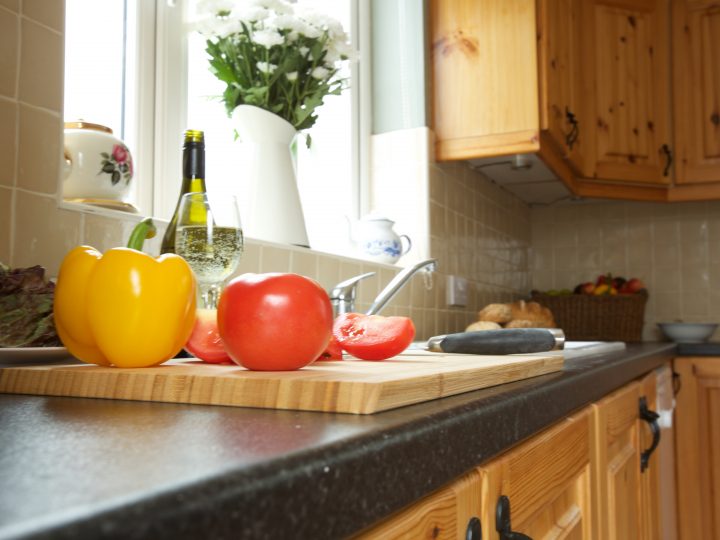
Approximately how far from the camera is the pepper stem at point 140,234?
0.80 meters

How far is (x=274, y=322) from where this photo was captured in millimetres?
581

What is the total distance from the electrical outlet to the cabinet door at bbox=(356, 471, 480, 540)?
1.62 meters

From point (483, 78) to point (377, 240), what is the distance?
0.59 metres

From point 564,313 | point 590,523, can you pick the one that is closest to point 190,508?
point 590,523

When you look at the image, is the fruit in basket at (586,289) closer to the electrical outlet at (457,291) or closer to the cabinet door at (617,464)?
the electrical outlet at (457,291)

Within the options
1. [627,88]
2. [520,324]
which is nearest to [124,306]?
[520,324]

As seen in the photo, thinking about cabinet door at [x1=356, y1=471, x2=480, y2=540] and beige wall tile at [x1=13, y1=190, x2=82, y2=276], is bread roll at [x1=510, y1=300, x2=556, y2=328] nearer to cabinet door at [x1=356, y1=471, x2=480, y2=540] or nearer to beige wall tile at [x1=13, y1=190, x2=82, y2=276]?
beige wall tile at [x1=13, y1=190, x2=82, y2=276]

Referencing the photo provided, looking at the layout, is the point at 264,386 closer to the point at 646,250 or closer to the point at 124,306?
the point at 124,306

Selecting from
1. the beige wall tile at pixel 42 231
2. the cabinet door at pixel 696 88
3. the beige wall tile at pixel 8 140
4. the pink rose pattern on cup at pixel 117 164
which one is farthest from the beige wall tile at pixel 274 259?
the cabinet door at pixel 696 88

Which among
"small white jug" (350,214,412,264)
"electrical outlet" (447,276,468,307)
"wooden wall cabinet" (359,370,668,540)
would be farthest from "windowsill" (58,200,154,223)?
"electrical outlet" (447,276,468,307)

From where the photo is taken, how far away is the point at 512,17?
6.55 feet

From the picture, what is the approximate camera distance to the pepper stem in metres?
0.80

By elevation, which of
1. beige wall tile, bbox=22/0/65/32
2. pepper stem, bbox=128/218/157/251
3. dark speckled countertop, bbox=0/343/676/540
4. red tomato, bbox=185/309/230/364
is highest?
beige wall tile, bbox=22/0/65/32

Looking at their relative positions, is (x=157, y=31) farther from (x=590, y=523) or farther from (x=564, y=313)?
(x=564, y=313)
